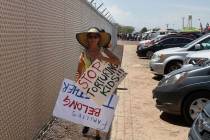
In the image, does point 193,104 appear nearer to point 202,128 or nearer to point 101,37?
point 101,37

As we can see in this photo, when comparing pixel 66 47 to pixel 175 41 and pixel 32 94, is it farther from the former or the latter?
pixel 175 41

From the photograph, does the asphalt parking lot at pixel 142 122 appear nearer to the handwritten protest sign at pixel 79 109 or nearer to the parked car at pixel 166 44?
the handwritten protest sign at pixel 79 109

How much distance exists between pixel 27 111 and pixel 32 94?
0.35 metres

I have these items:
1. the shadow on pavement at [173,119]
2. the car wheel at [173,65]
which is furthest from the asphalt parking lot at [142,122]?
the car wheel at [173,65]

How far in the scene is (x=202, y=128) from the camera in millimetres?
5520

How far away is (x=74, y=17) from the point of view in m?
11.9

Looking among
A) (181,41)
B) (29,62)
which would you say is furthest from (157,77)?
(29,62)

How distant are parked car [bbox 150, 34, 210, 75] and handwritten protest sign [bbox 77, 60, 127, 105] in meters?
9.67

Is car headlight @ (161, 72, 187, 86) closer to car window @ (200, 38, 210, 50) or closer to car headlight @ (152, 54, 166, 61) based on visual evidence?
car window @ (200, 38, 210, 50)

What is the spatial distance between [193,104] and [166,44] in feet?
57.1

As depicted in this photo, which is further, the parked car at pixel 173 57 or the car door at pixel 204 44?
the parked car at pixel 173 57

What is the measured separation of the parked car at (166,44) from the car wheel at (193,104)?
47.8 feet

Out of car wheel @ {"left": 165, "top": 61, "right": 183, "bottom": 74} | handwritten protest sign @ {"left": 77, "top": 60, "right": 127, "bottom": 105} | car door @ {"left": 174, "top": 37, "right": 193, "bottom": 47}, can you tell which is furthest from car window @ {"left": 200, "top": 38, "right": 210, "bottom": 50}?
handwritten protest sign @ {"left": 77, "top": 60, "right": 127, "bottom": 105}

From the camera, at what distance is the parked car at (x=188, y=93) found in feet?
28.8
